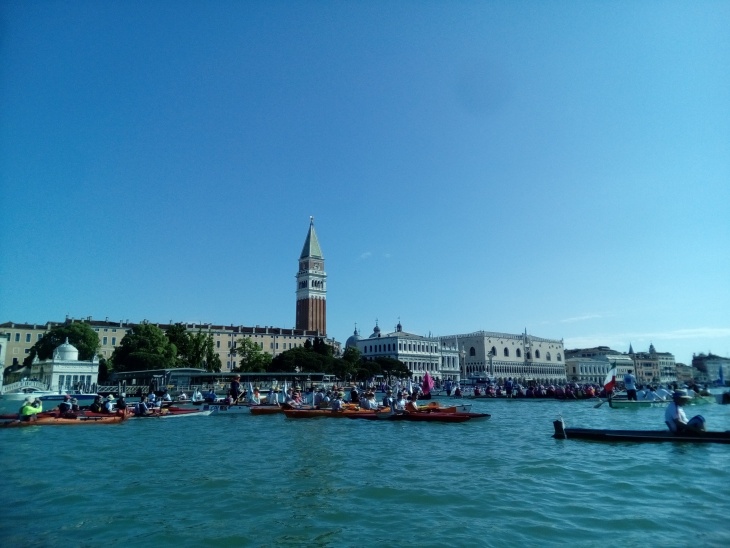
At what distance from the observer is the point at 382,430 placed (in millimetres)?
22656

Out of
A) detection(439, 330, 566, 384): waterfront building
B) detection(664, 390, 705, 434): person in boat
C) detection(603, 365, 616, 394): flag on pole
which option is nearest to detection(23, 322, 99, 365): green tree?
detection(603, 365, 616, 394): flag on pole

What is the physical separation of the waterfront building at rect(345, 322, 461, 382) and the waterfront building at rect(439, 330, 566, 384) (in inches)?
196

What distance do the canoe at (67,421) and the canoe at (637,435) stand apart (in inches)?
793

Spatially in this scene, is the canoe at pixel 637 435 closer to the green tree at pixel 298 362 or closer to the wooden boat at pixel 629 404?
the wooden boat at pixel 629 404

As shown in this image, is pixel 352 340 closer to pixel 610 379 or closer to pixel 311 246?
pixel 311 246

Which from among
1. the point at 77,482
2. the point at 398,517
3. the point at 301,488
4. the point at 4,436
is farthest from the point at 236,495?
the point at 4,436

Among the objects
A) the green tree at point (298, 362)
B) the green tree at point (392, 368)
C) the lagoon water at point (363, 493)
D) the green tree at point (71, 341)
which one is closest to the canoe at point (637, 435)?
the lagoon water at point (363, 493)

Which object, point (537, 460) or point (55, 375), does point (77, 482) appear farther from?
point (55, 375)

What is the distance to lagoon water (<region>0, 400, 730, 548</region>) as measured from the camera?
27.4ft

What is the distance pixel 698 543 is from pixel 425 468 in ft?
22.0

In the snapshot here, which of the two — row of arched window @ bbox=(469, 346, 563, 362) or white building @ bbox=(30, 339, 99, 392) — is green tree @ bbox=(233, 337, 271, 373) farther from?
row of arched window @ bbox=(469, 346, 563, 362)

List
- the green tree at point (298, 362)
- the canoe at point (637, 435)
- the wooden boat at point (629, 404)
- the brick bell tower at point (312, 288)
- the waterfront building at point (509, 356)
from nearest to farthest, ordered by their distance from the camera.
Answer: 1. the canoe at point (637, 435)
2. the wooden boat at point (629, 404)
3. the green tree at point (298, 362)
4. the brick bell tower at point (312, 288)
5. the waterfront building at point (509, 356)

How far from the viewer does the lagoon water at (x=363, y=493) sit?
8.36 metres

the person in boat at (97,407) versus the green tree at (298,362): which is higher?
the green tree at (298,362)
